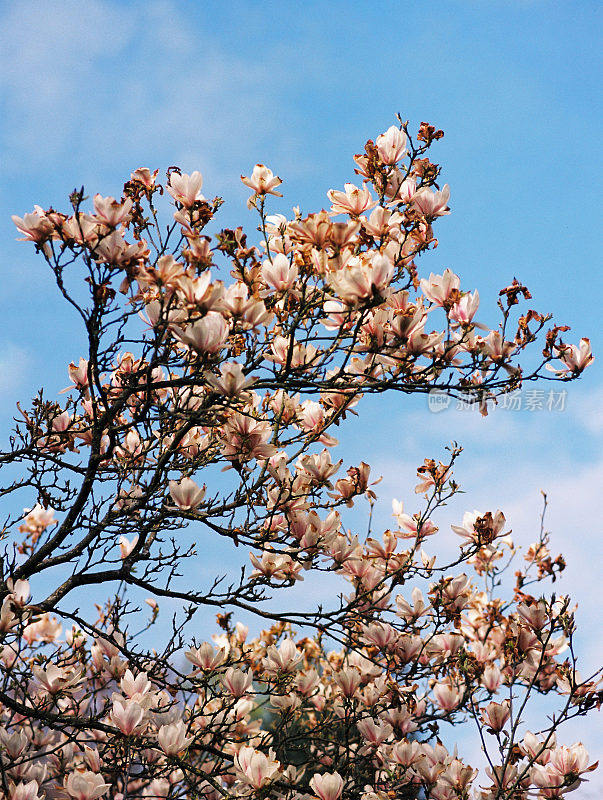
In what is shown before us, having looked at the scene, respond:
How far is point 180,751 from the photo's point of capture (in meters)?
3.21

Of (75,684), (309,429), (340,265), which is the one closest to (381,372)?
(309,429)

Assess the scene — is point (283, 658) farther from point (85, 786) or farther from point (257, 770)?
point (85, 786)

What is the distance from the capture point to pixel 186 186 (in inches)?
130

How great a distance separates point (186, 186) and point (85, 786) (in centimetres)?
264

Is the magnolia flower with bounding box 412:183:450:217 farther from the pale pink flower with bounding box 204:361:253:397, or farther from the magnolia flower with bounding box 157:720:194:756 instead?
the magnolia flower with bounding box 157:720:194:756

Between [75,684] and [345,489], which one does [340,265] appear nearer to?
[345,489]

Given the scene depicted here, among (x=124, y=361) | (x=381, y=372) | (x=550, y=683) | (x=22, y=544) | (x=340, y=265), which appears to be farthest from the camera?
(x=22, y=544)

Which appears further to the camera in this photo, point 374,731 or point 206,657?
point 374,731

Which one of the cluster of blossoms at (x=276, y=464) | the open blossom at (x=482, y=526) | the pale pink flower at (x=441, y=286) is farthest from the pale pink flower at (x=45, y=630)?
the pale pink flower at (x=441, y=286)

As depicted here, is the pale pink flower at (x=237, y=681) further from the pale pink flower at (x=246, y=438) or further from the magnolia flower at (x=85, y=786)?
the pale pink flower at (x=246, y=438)

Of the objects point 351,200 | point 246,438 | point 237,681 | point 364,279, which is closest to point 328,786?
point 237,681

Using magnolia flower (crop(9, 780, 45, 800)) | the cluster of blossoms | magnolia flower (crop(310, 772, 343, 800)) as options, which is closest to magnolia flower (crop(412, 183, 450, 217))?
the cluster of blossoms

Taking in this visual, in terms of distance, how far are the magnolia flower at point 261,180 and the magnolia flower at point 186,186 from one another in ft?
0.67

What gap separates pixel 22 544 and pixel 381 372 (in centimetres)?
345
